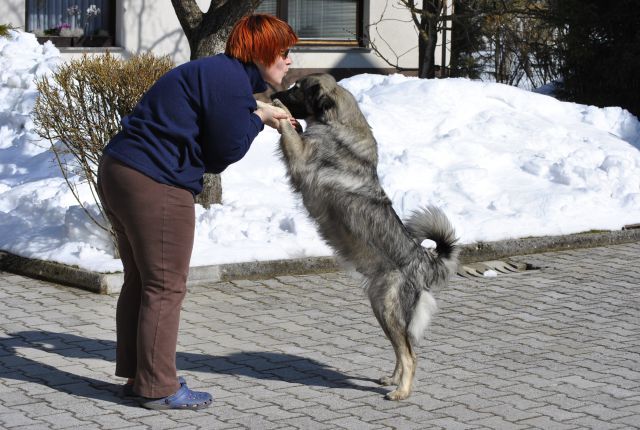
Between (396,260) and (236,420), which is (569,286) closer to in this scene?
(396,260)

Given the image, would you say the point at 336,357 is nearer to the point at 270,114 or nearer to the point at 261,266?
the point at 270,114

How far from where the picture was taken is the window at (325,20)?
17703 mm

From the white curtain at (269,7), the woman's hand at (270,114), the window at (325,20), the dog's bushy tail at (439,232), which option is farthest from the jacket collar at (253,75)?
the window at (325,20)

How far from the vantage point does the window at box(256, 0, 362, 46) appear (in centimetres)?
1770

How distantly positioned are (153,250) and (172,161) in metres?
0.46

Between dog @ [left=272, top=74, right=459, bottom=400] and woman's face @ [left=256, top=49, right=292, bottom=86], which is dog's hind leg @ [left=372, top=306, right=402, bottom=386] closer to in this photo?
dog @ [left=272, top=74, right=459, bottom=400]

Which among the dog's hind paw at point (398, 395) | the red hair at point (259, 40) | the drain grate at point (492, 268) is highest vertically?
the red hair at point (259, 40)

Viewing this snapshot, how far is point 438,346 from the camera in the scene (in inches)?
279

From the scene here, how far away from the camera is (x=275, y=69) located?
18.6ft

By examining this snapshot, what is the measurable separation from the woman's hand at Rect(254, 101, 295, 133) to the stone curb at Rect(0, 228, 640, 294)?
5.29 ft

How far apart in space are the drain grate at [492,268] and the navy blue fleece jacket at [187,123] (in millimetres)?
4157

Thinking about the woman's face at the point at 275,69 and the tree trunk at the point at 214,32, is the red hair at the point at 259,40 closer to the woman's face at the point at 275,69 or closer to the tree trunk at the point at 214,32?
the woman's face at the point at 275,69

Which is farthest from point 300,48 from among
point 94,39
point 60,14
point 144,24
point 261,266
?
point 261,266

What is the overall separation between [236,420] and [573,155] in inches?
290
